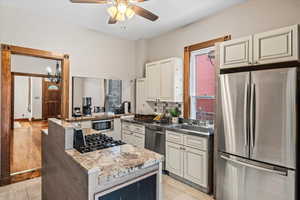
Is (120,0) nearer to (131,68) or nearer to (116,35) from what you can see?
(116,35)

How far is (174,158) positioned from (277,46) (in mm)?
2205

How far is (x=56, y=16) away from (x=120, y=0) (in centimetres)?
206

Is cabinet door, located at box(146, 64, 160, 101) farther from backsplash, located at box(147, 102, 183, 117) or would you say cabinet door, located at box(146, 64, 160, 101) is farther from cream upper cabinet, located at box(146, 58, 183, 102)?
backsplash, located at box(147, 102, 183, 117)

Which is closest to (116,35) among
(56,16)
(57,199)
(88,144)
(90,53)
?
(90,53)

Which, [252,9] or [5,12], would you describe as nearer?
[252,9]

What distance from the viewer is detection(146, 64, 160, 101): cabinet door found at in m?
3.94

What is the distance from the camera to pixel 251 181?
2.05 metres

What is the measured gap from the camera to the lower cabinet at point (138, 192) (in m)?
1.20

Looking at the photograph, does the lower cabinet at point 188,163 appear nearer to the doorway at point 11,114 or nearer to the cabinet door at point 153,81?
the cabinet door at point 153,81

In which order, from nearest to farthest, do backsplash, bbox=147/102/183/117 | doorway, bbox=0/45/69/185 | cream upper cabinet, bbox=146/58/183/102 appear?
1. doorway, bbox=0/45/69/185
2. cream upper cabinet, bbox=146/58/183/102
3. backsplash, bbox=147/102/183/117

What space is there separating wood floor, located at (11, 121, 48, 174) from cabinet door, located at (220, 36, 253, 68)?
3923 mm

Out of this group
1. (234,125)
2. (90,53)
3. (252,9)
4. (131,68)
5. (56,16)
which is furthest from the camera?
(131,68)

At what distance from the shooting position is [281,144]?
1813 mm

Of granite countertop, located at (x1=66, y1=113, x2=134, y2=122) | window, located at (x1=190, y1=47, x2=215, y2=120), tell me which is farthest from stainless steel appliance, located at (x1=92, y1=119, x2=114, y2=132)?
window, located at (x1=190, y1=47, x2=215, y2=120)
